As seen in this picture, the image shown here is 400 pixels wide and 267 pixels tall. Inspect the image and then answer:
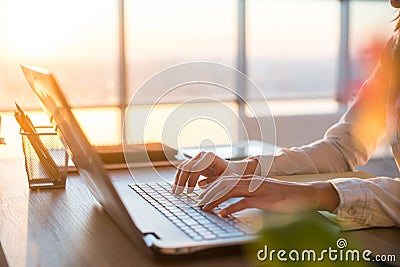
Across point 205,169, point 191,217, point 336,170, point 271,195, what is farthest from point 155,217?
point 336,170

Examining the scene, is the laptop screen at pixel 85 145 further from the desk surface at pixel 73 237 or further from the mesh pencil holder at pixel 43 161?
the mesh pencil holder at pixel 43 161

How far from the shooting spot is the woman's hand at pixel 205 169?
1332 millimetres

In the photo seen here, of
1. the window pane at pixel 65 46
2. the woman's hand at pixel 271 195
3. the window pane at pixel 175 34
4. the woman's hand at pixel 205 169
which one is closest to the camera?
the woman's hand at pixel 271 195

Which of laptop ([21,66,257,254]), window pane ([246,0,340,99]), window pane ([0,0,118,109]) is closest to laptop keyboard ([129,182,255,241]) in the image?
laptop ([21,66,257,254])

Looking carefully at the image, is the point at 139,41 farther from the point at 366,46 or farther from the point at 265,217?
the point at 265,217

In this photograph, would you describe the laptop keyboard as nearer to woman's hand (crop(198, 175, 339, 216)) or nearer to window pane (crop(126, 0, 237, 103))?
woman's hand (crop(198, 175, 339, 216))

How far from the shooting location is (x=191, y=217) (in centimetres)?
107

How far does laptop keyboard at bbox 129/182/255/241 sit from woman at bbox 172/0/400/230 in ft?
0.09

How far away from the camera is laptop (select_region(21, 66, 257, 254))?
0.90m

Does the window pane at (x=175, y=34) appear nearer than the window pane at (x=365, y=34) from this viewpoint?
Yes

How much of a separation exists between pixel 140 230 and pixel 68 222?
0.66 ft

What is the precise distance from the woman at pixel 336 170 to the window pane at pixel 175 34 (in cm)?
327

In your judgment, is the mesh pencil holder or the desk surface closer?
the desk surface

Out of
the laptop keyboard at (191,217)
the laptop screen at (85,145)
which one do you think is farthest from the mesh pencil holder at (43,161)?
the laptop screen at (85,145)
